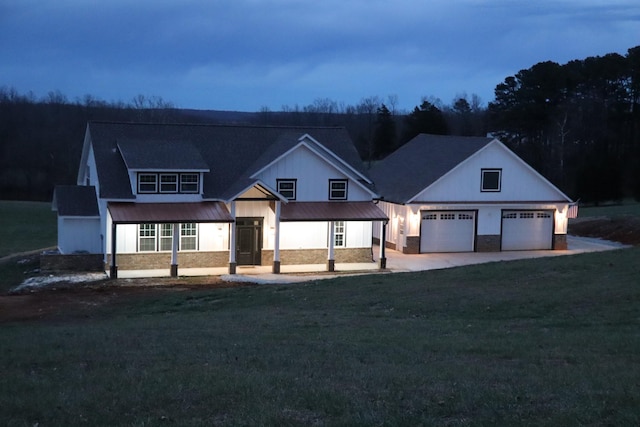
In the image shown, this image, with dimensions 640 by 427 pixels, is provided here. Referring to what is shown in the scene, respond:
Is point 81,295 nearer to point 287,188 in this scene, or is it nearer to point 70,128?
point 287,188

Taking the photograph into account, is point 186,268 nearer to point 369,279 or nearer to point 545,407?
point 369,279

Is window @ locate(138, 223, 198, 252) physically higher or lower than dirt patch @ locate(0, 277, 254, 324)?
higher

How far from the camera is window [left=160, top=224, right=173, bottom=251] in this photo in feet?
103

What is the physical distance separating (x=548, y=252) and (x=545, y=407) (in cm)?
3193

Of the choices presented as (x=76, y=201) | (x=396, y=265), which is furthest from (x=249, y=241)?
(x=76, y=201)

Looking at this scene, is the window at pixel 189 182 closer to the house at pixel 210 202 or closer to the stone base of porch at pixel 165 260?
the house at pixel 210 202

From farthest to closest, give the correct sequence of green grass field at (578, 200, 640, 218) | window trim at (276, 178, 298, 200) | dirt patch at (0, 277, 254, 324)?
green grass field at (578, 200, 640, 218) < window trim at (276, 178, 298, 200) < dirt patch at (0, 277, 254, 324)

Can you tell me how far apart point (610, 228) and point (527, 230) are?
7.63 m

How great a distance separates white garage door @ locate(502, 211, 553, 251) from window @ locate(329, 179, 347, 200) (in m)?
10.1

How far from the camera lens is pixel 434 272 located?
26016 mm

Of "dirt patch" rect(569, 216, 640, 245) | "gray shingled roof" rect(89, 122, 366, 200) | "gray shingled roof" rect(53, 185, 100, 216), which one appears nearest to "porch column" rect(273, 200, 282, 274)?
"gray shingled roof" rect(89, 122, 366, 200)

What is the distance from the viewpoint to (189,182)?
106ft

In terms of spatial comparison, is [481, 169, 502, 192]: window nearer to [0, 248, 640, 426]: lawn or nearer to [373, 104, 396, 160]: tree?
[0, 248, 640, 426]: lawn

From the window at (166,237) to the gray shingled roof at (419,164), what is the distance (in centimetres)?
1267
